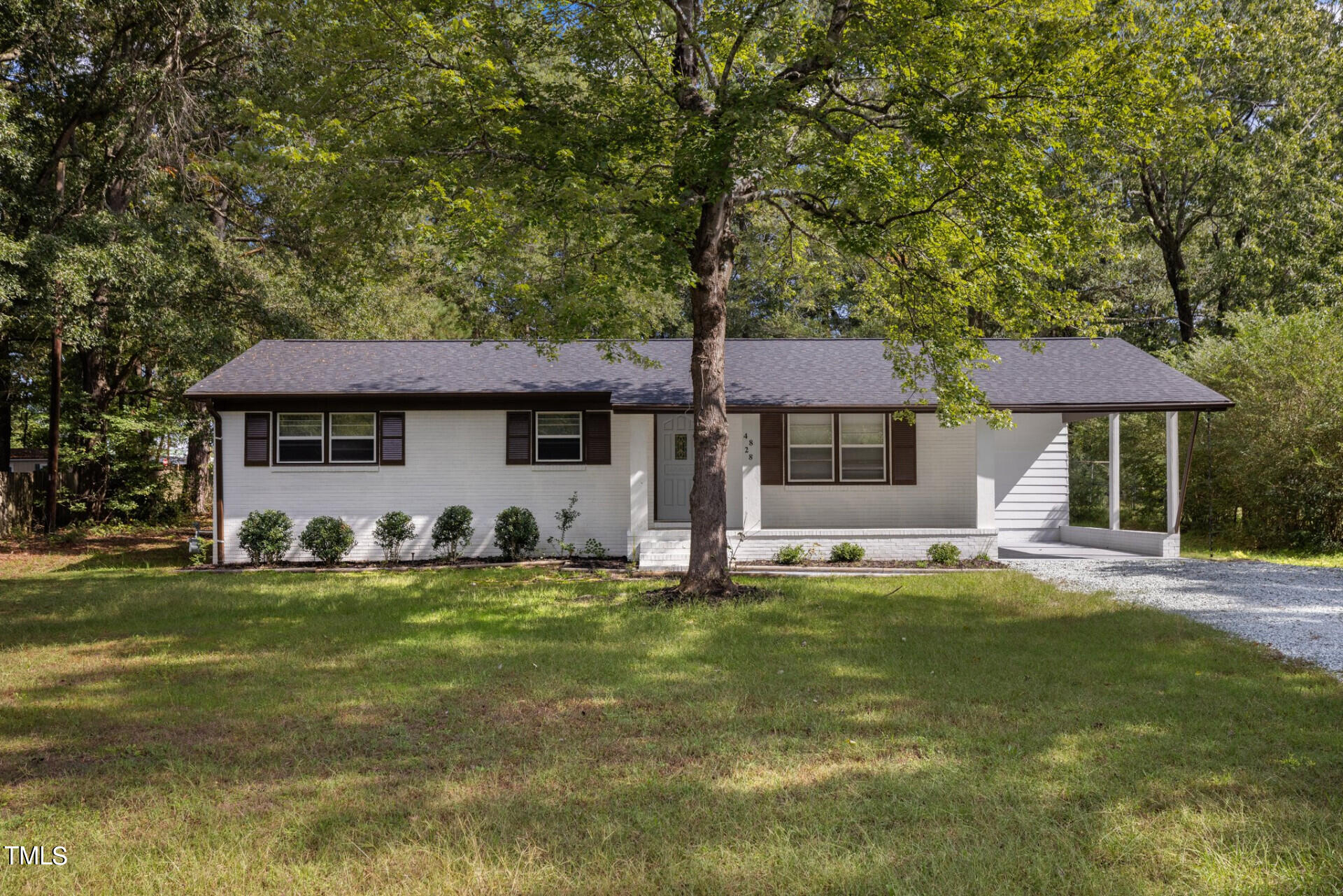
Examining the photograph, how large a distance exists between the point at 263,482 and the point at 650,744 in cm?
1317

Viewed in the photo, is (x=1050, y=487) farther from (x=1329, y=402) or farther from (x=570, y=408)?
(x=570, y=408)

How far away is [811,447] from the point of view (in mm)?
17266

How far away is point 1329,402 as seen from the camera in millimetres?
16297

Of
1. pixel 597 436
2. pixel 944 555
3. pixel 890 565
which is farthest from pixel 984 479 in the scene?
pixel 597 436

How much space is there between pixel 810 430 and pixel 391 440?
803 centimetres

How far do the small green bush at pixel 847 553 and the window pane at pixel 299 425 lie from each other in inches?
383

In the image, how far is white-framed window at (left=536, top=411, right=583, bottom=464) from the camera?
1656cm

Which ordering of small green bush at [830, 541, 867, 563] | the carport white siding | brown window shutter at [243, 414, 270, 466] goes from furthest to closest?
the carport white siding → brown window shutter at [243, 414, 270, 466] → small green bush at [830, 541, 867, 563]

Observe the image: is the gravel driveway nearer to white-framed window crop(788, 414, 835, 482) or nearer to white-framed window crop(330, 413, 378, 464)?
white-framed window crop(788, 414, 835, 482)

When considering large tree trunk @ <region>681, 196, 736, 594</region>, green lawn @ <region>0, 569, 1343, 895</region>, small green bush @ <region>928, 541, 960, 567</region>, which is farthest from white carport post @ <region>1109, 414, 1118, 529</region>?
large tree trunk @ <region>681, 196, 736, 594</region>

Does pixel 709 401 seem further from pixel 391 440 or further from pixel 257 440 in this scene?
pixel 257 440

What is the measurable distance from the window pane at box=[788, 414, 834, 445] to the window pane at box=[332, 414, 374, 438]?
805 centimetres

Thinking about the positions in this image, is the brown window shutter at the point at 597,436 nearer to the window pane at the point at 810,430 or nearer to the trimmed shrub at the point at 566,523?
the trimmed shrub at the point at 566,523

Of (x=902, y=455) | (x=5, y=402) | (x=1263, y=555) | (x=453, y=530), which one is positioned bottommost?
(x=1263, y=555)
